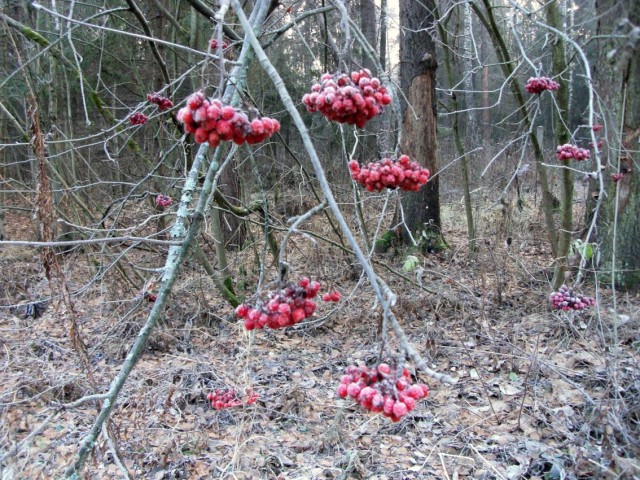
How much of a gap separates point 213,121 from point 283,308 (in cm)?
58

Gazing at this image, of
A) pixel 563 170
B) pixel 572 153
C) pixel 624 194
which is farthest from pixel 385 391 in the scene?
pixel 624 194

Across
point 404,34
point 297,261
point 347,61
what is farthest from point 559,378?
point 404,34

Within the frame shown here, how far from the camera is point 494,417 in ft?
11.1

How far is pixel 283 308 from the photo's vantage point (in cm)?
143

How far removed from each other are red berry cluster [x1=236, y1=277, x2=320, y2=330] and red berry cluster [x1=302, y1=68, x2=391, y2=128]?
533 millimetres

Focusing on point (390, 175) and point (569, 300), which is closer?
point (390, 175)

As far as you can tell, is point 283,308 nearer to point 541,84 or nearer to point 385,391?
point 385,391

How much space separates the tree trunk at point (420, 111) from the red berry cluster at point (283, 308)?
5.00 meters

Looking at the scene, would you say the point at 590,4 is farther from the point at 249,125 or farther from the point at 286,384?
the point at 286,384

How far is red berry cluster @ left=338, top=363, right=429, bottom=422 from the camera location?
1119mm

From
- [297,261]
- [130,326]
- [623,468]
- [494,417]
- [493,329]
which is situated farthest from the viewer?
[297,261]

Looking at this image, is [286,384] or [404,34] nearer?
[286,384]

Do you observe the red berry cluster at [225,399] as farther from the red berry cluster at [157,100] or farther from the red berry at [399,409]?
the red berry at [399,409]

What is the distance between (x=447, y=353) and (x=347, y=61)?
3.33m
